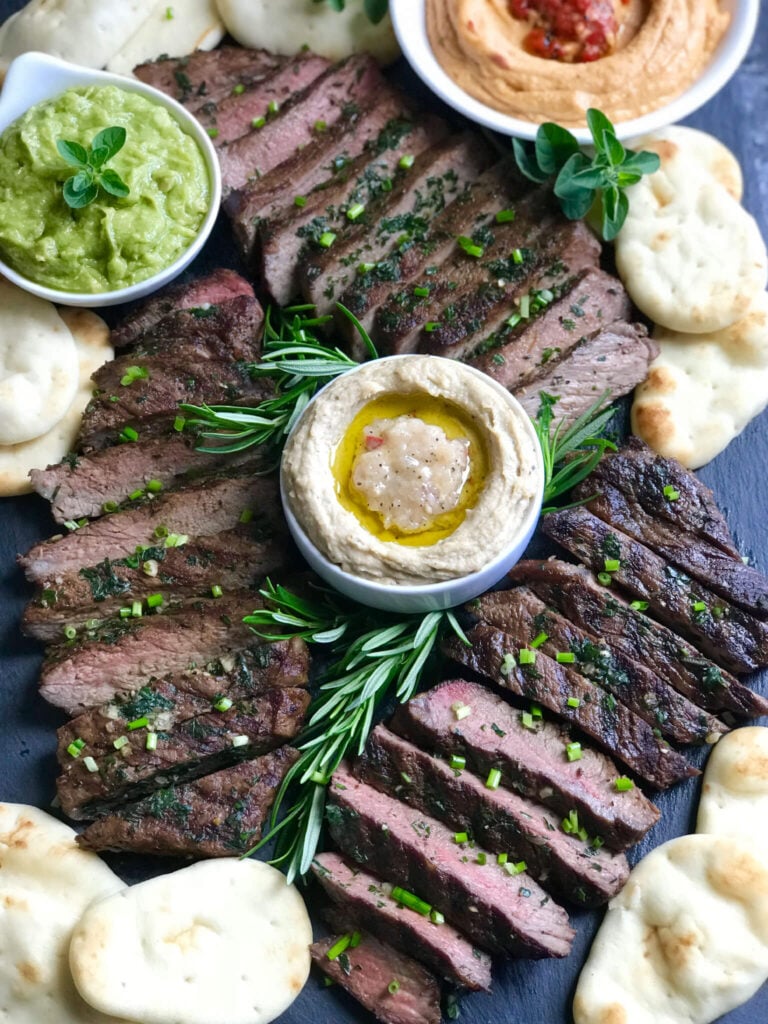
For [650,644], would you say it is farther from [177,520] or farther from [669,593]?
[177,520]

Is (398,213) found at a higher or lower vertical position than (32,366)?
higher

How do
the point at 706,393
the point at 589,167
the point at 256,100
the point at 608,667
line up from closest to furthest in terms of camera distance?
the point at 608,667 → the point at 589,167 → the point at 706,393 → the point at 256,100

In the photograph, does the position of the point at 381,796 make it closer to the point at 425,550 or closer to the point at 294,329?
the point at 425,550

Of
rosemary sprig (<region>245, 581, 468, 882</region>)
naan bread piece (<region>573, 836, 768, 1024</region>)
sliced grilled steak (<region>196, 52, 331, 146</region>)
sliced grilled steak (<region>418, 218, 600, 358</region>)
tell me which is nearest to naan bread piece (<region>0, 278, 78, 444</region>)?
sliced grilled steak (<region>196, 52, 331, 146</region>)

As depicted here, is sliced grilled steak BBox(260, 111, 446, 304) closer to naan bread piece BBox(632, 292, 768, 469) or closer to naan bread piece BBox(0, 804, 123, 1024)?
naan bread piece BBox(632, 292, 768, 469)

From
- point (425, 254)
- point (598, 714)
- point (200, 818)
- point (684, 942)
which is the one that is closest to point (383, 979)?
point (200, 818)

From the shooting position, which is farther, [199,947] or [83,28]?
[83,28]

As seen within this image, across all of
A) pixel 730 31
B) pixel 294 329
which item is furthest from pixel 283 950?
pixel 730 31

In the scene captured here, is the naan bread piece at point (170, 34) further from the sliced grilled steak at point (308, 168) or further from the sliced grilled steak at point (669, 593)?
the sliced grilled steak at point (669, 593)
